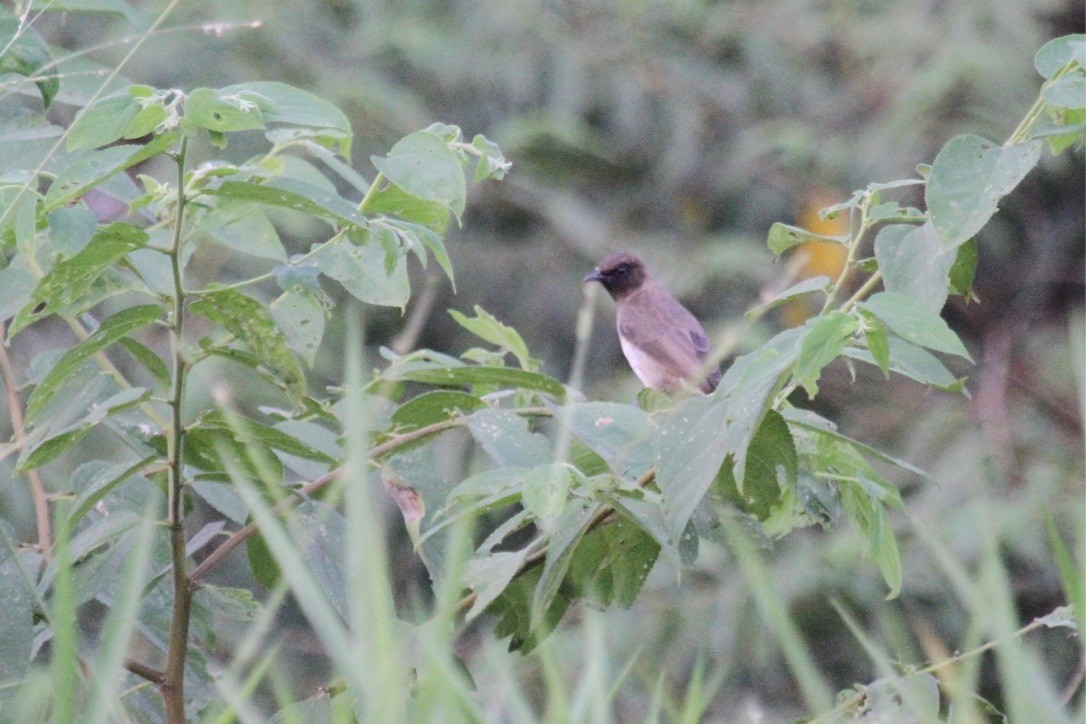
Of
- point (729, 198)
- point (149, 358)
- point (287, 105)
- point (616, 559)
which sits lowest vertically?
point (729, 198)

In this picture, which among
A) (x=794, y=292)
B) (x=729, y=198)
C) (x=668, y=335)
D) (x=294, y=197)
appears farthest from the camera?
(x=729, y=198)

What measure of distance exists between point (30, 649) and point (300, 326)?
53 cm

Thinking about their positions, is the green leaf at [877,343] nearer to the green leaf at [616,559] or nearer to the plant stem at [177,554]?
the green leaf at [616,559]

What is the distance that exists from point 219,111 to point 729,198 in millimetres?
6319

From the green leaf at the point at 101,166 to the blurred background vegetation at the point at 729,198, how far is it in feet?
11.9

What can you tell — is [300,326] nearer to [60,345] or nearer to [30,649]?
[30,649]

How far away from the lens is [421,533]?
1.99 meters

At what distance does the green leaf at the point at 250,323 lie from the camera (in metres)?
1.77

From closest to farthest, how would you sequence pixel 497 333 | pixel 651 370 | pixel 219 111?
pixel 219 111 → pixel 497 333 → pixel 651 370

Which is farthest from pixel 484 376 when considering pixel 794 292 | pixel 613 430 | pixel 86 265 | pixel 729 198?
pixel 729 198

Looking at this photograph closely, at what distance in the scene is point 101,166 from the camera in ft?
5.36

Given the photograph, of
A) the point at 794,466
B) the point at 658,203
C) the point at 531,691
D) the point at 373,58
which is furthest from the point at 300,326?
the point at 658,203

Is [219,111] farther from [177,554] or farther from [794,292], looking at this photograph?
[794,292]

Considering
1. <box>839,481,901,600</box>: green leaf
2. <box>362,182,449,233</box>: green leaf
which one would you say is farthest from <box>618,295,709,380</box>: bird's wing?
<box>362,182,449,233</box>: green leaf
